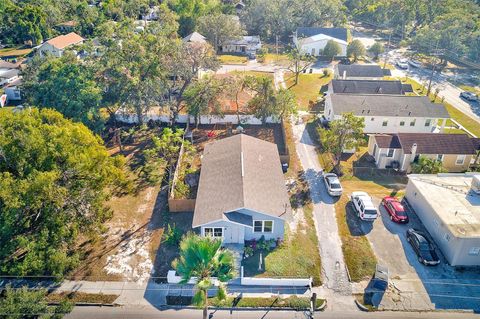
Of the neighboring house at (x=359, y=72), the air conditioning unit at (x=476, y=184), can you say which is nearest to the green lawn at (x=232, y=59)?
the neighboring house at (x=359, y=72)

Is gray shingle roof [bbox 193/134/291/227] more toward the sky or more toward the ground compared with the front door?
more toward the sky

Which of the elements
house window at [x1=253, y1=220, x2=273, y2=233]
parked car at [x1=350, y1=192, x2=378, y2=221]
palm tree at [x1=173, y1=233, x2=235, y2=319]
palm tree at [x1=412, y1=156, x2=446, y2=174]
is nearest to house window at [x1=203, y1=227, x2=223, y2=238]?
house window at [x1=253, y1=220, x2=273, y2=233]

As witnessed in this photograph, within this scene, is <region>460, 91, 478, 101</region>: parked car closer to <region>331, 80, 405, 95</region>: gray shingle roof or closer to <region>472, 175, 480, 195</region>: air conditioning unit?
<region>331, 80, 405, 95</region>: gray shingle roof

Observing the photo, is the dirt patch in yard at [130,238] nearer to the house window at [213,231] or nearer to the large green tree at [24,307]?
the house window at [213,231]

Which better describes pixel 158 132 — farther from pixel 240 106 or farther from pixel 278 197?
pixel 278 197

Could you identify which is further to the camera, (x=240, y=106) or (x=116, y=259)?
(x=240, y=106)

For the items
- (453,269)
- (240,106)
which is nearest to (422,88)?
(240,106)

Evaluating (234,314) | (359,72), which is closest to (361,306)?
(234,314)
